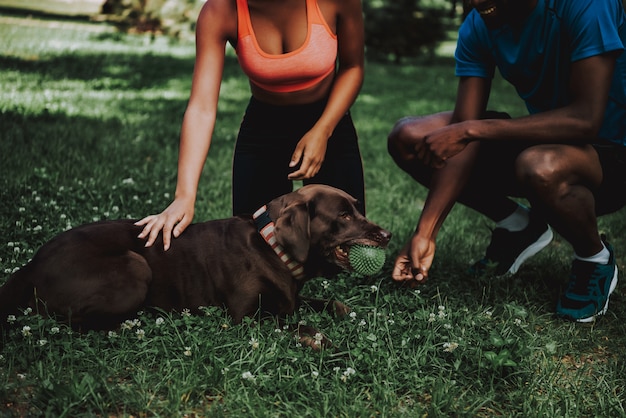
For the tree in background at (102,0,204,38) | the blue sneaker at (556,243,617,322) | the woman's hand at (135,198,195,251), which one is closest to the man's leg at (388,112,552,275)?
the blue sneaker at (556,243,617,322)

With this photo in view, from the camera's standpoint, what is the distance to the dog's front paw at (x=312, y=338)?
116 inches

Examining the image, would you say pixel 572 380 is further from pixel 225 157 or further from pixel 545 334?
pixel 225 157

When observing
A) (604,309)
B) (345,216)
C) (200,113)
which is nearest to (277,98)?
(200,113)

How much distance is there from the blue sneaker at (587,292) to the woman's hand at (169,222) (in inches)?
80.3

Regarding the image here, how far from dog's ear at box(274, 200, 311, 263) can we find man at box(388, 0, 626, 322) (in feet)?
2.09

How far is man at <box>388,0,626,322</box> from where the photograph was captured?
3.22 metres

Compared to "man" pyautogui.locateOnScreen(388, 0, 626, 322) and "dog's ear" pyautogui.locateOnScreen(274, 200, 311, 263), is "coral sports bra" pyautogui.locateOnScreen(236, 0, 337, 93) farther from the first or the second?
"dog's ear" pyautogui.locateOnScreen(274, 200, 311, 263)

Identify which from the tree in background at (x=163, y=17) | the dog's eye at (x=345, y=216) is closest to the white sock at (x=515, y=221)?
the dog's eye at (x=345, y=216)

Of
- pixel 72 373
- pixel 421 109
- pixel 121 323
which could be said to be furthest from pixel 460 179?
pixel 421 109

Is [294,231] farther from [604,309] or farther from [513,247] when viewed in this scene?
[604,309]

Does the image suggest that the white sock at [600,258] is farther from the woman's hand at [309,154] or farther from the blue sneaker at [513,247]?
the woman's hand at [309,154]

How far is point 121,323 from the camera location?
2.97 m

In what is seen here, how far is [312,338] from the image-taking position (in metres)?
3.01

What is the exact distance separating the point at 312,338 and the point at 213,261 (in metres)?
0.63
